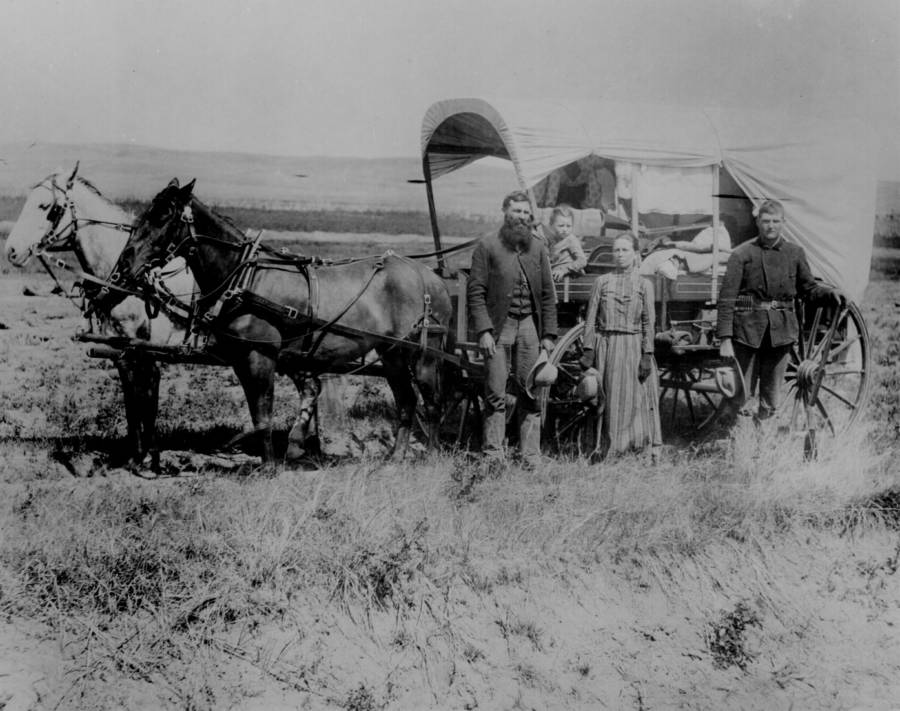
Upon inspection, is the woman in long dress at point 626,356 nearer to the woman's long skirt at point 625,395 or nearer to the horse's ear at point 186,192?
the woman's long skirt at point 625,395

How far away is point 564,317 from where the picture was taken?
7410 millimetres

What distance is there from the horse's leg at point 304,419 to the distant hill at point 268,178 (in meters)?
11.3

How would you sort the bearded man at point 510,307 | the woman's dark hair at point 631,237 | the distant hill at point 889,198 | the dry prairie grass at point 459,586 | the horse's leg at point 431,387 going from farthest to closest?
the distant hill at point 889,198 → the horse's leg at point 431,387 → the woman's dark hair at point 631,237 → the bearded man at point 510,307 → the dry prairie grass at point 459,586

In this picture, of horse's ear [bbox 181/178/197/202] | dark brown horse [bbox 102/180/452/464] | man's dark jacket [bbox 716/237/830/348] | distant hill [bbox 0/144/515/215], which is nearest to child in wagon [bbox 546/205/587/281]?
dark brown horse [bbox 102/180/452/464]

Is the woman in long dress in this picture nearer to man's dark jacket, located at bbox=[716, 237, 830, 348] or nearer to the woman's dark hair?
the woman's dark hair

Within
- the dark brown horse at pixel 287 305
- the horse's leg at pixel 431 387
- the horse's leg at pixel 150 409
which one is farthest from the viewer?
the horse's leg at pixel 431 387

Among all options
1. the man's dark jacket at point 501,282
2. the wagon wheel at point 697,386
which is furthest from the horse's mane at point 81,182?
the wagon wheel at point 697,386

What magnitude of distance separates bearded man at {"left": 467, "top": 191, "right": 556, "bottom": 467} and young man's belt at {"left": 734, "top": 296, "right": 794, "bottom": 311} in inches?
64.5

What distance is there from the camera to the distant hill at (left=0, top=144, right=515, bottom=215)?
829 inches

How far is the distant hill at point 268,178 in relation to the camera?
21047mm

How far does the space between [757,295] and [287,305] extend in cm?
386

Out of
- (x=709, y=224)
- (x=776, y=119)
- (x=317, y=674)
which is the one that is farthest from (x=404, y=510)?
(x=776, y=119)

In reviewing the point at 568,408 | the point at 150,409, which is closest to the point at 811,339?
the point at 568,408

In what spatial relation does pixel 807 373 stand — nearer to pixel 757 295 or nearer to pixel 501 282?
pixel 757 295
